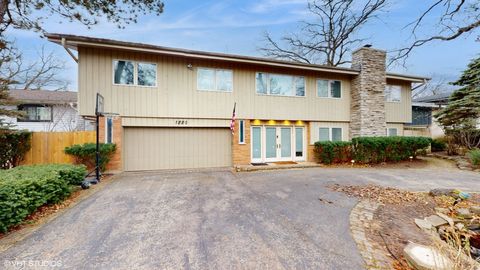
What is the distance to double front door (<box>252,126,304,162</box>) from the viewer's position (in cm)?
1065

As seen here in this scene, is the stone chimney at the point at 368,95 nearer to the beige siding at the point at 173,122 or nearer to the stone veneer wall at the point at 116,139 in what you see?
the beige siding at the point at 173,122

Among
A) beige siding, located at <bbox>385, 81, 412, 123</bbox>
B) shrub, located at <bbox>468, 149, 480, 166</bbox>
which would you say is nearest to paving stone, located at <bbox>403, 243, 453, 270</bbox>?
shrub, located at <bbox>468, 149, 480, 166</bbox>

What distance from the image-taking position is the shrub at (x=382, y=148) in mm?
10328

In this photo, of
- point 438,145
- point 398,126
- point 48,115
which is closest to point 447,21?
point 398,126

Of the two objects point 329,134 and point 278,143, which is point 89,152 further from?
point 329,134

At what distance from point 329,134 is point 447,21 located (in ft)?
21.4

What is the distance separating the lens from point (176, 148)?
380 inches

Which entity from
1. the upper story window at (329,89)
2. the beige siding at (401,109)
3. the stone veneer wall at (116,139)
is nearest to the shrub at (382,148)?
the beige siding at (401,109)

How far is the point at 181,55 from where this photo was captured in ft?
29.6

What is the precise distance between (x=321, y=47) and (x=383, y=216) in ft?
64.1

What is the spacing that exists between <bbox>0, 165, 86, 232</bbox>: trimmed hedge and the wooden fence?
393 cm

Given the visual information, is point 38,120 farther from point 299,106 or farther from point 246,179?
point 299,106

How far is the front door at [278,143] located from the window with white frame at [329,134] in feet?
6.26

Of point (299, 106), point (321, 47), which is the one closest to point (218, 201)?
point (299, 106)
